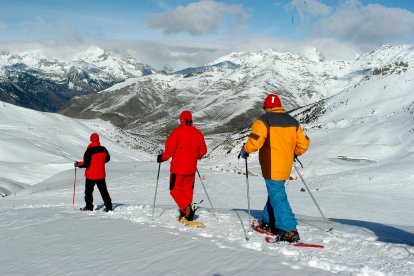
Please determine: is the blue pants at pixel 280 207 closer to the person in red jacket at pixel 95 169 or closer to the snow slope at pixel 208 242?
the snow slope at pixel 208 242

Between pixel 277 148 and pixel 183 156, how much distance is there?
Answer: 286cm

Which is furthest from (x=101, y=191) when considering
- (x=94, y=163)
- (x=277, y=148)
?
(x=277, y=148)

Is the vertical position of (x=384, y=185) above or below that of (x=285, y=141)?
below

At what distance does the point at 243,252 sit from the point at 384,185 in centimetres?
1634

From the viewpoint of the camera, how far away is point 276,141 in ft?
26.6

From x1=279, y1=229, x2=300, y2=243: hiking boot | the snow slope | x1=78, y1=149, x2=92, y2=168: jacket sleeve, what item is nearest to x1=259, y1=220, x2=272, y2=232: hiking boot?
the snow slope

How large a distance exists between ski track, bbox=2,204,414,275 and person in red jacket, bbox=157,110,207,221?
1.88 ft

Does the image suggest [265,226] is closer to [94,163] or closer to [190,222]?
[190,222]

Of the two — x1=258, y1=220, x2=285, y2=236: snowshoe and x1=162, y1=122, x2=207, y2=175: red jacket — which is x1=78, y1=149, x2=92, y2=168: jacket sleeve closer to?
x1=162, y1=122, x2=207, y2=175: red jacket

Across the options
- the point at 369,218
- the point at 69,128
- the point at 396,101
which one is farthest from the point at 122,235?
the point at 69,128

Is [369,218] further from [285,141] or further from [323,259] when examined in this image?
[323,259]

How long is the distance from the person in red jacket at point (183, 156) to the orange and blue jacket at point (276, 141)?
236 cm

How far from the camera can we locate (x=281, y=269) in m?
5.86

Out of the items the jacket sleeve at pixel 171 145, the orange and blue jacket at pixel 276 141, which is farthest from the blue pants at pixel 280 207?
the jacket sleeve at pixel 171 145
